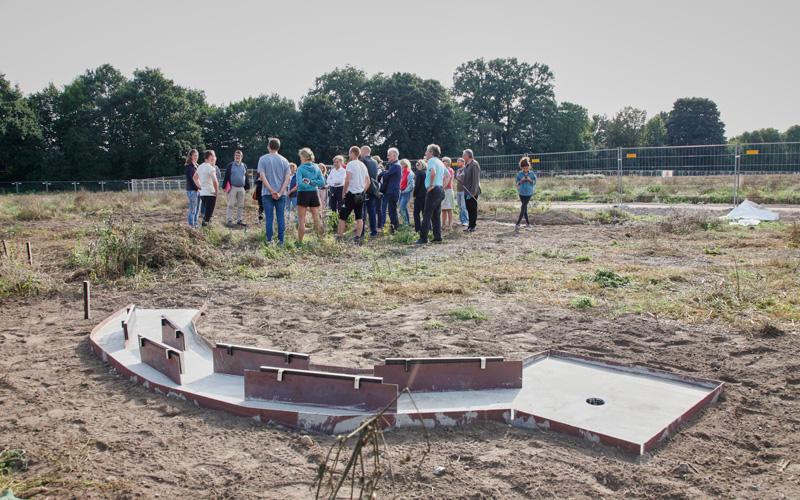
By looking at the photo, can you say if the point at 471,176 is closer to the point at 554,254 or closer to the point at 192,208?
the point at 554,254

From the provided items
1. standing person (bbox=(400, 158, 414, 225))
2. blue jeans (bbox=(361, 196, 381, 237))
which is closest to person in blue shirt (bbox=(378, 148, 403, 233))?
blue jeans (bbox=(361, 196, 381, 237))

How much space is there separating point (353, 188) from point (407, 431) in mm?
9126

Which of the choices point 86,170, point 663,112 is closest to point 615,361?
point 86,170

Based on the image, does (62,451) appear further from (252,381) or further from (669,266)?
(669,266)

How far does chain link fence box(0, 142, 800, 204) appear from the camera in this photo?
907 inches

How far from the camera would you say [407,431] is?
12.7 feet

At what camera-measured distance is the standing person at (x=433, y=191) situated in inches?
486

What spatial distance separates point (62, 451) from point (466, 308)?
4141mm

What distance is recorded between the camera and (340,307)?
721 cm

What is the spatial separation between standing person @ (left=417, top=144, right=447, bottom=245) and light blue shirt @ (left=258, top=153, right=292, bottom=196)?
265 cm

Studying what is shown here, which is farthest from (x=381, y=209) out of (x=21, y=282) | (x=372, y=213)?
(x=21, y=282)

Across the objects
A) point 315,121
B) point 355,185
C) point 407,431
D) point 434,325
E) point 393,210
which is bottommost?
point 407,431

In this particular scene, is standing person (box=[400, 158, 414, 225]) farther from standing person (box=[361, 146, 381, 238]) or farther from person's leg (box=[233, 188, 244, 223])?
person's leg (box=[233, 188, 244, 223])

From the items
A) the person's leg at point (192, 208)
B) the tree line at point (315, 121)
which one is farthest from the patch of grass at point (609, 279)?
the tree line at point (315, 121)
